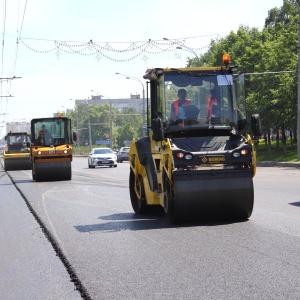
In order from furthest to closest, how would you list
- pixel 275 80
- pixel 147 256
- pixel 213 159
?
pixel 275 80
pixel 213 159
pixel 147 256

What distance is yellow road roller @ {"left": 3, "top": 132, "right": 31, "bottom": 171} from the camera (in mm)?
48000

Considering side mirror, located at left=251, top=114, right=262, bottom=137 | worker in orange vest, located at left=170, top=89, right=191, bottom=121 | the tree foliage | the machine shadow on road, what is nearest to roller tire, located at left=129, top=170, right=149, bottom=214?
the machine shadow on road

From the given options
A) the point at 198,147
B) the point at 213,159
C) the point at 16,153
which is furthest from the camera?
the point at 16,153

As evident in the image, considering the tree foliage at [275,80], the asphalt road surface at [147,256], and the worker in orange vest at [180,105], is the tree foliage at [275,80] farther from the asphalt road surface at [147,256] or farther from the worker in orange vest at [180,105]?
the asphalt road surface at [147,256]

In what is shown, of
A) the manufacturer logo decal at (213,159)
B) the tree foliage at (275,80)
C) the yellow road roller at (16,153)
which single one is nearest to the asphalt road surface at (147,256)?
the manufacturer logo decal at (213,159)

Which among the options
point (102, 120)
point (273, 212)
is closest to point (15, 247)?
point (273, 212)

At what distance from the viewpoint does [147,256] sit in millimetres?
9000

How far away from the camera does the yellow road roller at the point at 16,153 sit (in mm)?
48000

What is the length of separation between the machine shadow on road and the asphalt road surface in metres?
0.02

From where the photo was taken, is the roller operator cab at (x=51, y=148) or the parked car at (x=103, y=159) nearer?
the roller operator cab at (x=51, y=148)

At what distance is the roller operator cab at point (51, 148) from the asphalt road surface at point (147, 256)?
15760 mm

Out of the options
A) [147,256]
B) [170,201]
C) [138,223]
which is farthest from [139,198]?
[147,256]

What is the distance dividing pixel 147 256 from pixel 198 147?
3529 millimetres

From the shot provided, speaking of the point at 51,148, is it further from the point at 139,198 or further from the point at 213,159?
the point at 213,159
